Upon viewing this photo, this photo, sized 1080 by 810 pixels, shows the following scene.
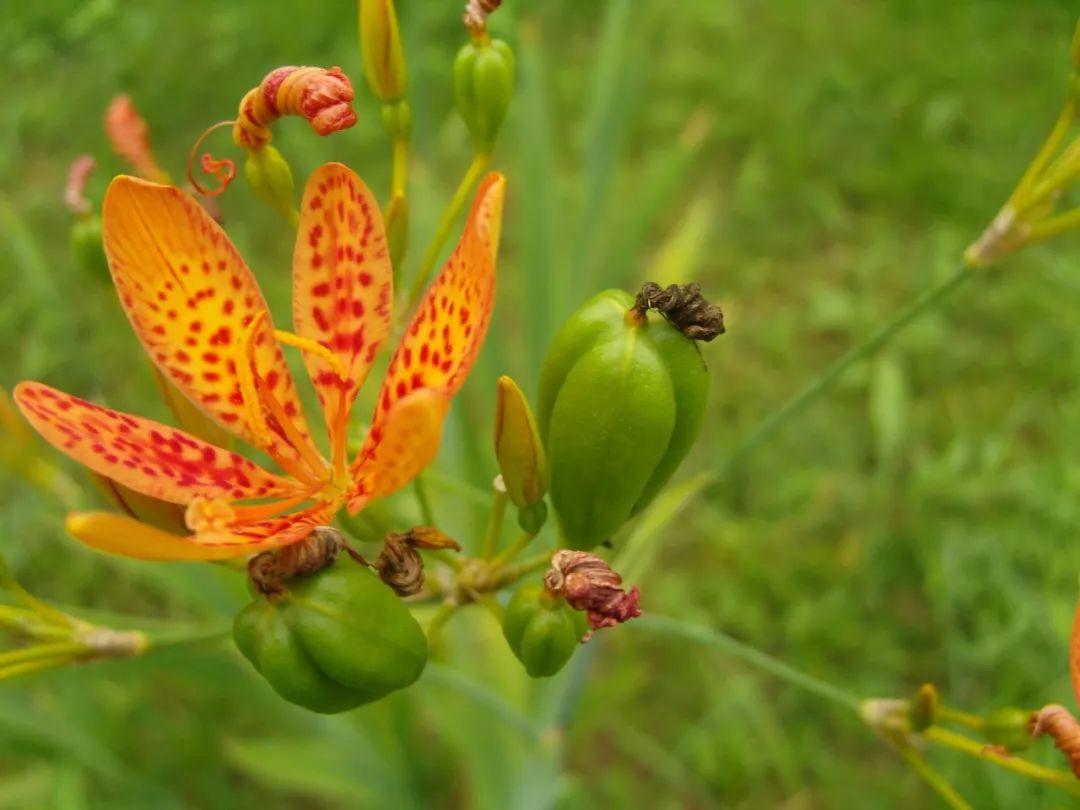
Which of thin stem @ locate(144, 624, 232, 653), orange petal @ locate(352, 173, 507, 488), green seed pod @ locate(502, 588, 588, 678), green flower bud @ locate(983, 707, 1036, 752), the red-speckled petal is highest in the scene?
orange petal @ locate(352, 173, 507, 488)

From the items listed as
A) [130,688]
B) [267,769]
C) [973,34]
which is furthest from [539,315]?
[973,34]

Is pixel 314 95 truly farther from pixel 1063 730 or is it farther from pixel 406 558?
pixel 1063 730

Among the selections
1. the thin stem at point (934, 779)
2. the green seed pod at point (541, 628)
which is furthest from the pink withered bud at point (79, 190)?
the thin stem at point (934, 779)

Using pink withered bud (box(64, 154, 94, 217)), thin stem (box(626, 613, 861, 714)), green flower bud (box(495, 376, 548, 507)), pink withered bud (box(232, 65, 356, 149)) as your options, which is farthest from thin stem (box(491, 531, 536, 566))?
pink withered bud (box(64, 154, 94, 217))

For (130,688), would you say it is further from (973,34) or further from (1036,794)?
(973,34)

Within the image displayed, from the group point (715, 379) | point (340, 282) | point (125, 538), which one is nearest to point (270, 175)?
point (340, 282)

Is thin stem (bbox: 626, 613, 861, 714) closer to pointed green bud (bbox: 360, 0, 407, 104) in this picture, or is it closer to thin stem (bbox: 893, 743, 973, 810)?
thin stem (bbox: 893, 743, 973, 810)

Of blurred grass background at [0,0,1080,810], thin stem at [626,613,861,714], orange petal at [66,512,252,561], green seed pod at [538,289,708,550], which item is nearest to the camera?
orange petal at [66,512,252,561]
